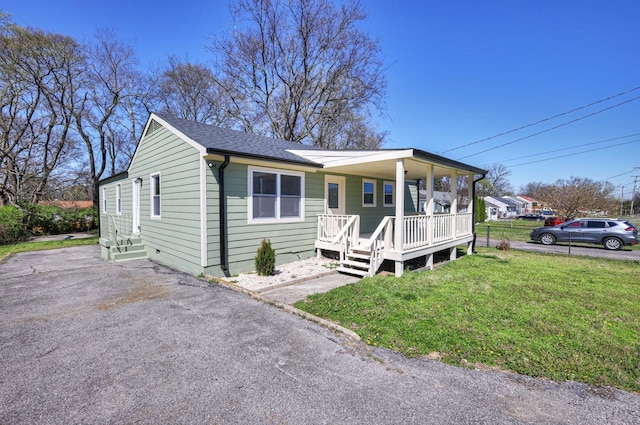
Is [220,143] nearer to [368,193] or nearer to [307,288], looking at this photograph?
[307,288]

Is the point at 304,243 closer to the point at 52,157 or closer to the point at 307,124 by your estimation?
the point at 307,124

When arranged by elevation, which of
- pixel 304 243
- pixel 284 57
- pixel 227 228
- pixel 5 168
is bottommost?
pixel 304 243

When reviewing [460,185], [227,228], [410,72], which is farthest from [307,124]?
[460,185]

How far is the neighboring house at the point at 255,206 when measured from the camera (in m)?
6.38

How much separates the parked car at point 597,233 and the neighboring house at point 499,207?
34551 mm

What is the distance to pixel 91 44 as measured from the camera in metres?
19.0

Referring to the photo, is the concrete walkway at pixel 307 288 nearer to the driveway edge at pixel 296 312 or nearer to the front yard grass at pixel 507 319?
the driveway edge at pixel 296 312

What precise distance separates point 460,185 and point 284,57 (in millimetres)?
30865

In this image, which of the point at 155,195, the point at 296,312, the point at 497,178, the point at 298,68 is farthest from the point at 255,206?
the point at 497,178

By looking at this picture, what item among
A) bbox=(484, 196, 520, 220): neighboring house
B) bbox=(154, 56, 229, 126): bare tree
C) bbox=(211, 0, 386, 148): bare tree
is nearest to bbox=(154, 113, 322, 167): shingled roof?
bbox=(211, 0, 386, 148): bare tree

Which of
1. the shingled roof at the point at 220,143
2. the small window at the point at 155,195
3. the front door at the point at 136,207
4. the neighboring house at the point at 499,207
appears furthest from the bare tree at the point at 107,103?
the neighboring house at the point at 499,207

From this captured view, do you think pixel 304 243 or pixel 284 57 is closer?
pixel 304 243

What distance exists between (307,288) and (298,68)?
1787cm

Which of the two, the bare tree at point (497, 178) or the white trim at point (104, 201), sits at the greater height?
the bare tree at point (497, 178)
